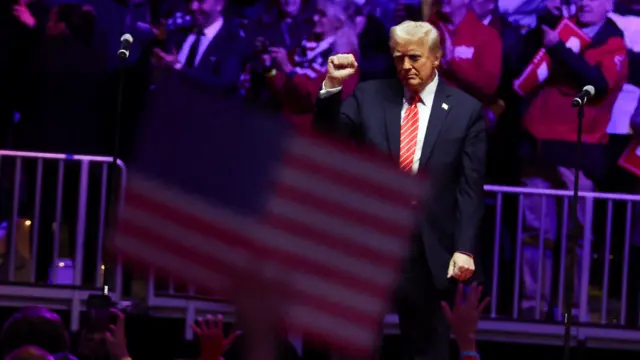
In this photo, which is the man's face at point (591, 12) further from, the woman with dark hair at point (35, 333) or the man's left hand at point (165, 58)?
the woman with dark hair at point (35, 333)

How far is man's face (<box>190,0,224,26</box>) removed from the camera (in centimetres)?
718

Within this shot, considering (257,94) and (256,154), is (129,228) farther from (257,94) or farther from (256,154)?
(257,94)

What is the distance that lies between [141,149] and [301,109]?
3416 millimetres

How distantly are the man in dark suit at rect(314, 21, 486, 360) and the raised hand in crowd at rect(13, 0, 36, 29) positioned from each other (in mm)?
3068

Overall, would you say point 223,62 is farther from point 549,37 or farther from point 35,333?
point 35,333

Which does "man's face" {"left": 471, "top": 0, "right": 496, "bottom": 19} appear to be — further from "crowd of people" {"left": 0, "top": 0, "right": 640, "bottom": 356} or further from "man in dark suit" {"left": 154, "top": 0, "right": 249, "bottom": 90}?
"man in dark suit" {"left": 154, "top": 0, "right": 249, "bottom": 90}

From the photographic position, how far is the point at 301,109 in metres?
7.00

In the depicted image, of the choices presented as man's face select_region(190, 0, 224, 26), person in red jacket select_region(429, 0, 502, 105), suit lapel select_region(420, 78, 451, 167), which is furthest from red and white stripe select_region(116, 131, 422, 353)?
man's face select_region(190, 0, 224, 26)

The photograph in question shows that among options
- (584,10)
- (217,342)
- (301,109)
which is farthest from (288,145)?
(584,10)

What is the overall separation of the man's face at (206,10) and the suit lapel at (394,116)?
9.00ft

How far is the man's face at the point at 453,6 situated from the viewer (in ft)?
22.8

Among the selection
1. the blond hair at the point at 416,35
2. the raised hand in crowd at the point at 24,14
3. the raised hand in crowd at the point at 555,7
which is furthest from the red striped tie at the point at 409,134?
the raised hand in crowd at the point at 24,14

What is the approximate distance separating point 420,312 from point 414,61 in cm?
92

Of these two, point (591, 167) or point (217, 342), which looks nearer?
point (217, 342)
